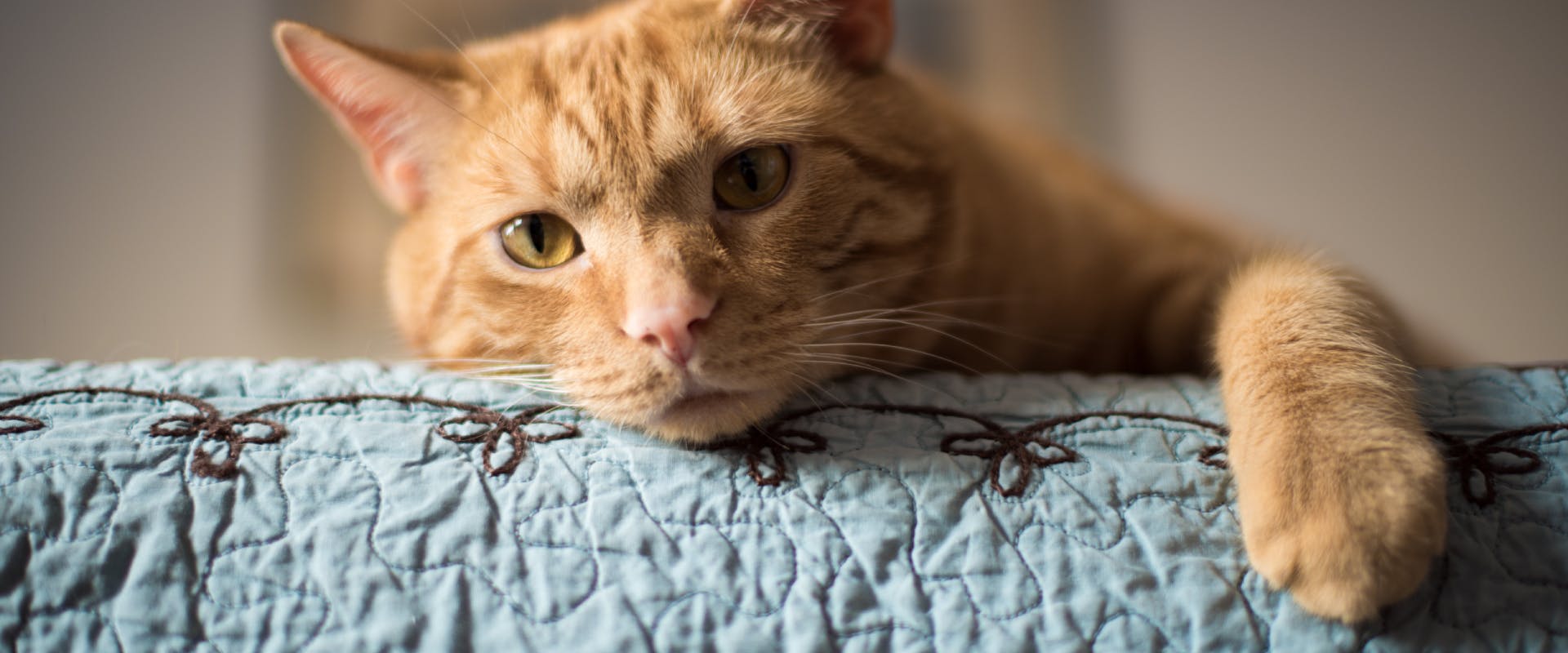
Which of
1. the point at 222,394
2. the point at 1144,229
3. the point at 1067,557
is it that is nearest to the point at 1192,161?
the point at 1144,229

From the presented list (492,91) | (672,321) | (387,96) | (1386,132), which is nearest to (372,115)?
(387,96)

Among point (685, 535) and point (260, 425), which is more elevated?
point (260, 425)

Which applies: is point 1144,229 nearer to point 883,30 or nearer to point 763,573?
point 883,30

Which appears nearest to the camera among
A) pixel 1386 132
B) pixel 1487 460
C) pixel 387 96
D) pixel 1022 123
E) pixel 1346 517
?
pixel 1346 517

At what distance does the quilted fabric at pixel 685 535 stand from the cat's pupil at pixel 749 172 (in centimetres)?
32

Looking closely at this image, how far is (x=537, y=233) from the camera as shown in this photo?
108 cm

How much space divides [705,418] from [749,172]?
0.32 meters

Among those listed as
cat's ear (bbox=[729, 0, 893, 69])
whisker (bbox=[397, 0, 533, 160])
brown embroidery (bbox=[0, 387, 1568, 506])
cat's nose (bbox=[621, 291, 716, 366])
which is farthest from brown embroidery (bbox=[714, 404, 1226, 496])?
cat's ear (bbox=[729, 0, 893, 69])

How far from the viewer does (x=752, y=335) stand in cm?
94

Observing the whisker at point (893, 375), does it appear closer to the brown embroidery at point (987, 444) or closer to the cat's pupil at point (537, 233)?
the brown embroidery at point (987, 444)

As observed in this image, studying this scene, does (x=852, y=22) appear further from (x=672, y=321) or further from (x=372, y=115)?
(x=372, y=115)

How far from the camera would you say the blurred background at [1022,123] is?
2.12m

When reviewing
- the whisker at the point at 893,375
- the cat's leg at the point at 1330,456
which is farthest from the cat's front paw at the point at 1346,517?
the whisker at the point at 893,375

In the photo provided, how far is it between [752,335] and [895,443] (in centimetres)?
19
